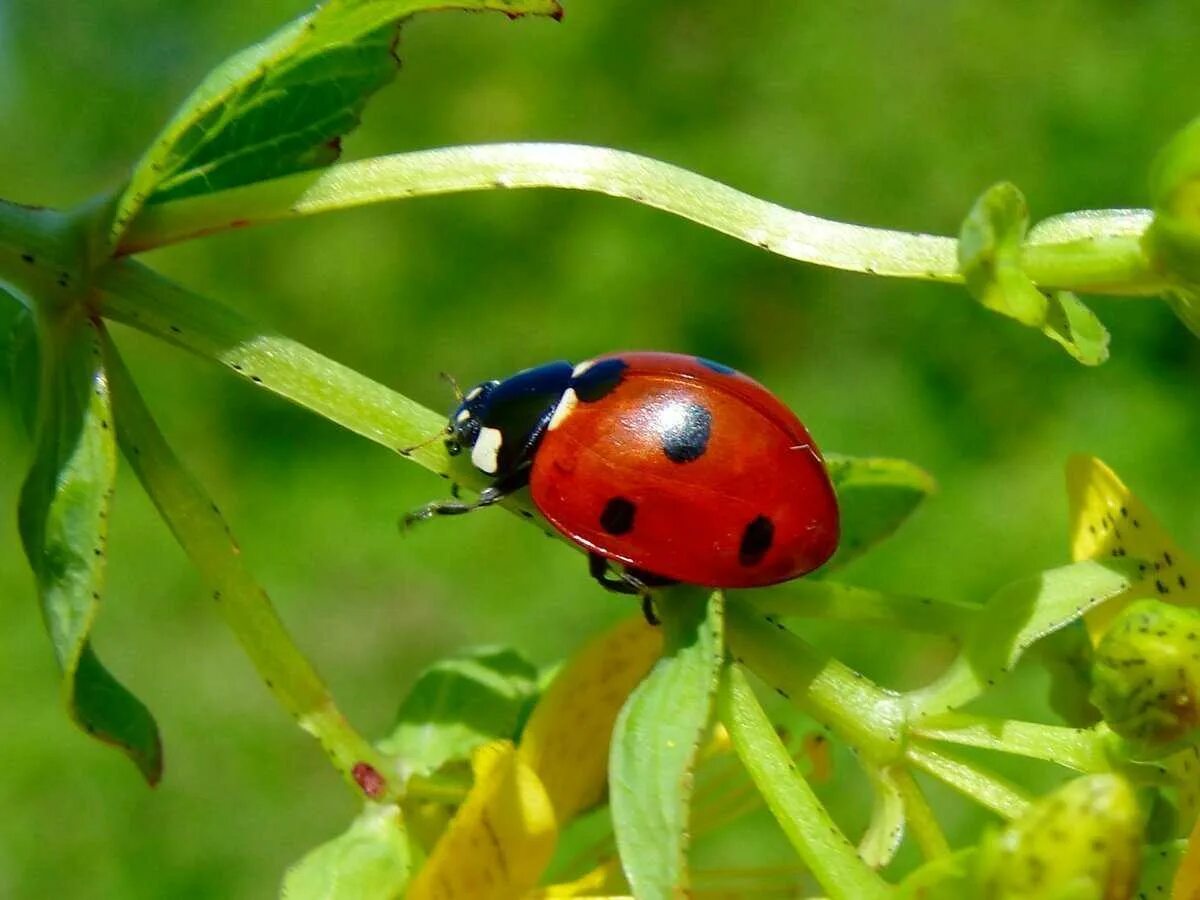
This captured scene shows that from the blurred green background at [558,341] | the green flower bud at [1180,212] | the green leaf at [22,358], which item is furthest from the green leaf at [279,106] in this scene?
the blurred green background at [558,341]

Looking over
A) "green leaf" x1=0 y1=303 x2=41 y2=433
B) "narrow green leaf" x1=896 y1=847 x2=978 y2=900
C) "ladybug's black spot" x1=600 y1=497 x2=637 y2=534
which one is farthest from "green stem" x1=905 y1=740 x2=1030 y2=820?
"green leaf" x1=0 y1=303 x2=41 y2=433

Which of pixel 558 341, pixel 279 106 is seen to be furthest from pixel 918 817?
pixel 558 341

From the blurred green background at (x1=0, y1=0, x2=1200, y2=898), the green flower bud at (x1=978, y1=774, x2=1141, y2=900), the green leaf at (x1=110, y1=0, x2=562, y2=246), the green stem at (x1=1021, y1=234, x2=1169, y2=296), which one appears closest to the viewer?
the green flower bud at (x1=978, y1=774, x2=1141, y2=900)

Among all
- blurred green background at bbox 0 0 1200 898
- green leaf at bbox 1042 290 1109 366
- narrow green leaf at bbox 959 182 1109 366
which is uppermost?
narrow green leaf at bbox 959 182 1109 366

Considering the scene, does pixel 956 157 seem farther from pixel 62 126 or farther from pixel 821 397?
pixel 62 126

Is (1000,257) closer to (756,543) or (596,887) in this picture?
(756,543)

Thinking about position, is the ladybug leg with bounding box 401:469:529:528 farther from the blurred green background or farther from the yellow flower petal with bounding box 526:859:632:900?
the blurred green background

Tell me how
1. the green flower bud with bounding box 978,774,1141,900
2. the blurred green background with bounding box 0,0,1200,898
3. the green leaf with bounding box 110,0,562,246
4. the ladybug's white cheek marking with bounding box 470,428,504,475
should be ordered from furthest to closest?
1. the blurred green background with bounding box 0,0,1200,898
2. the ladybug's white cheek marking with bounding box 470,428,504,475
3. the green leaf with bounding box 110,0,562,246
4. the green flower bud with bounding box 978,774,1141,900
